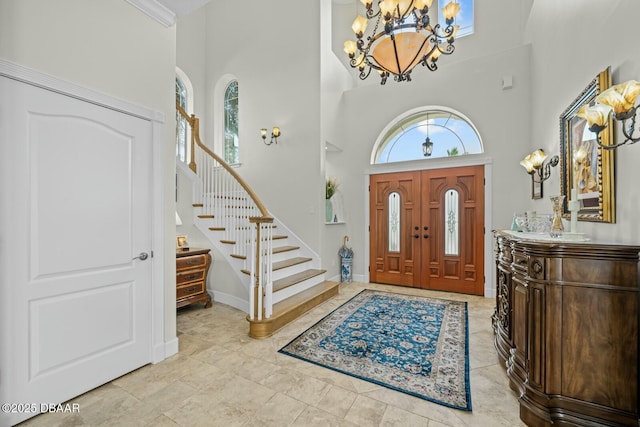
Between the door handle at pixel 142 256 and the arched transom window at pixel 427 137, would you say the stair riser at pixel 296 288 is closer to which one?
the door handle at pixel 142 256

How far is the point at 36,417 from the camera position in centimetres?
183

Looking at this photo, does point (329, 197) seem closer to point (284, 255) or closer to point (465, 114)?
point (284, 255)

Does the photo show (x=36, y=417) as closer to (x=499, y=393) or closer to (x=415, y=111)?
(x=499, y=393)

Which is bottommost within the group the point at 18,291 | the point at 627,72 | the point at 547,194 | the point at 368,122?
the point at 18,291

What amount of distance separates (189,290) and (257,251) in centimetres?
136

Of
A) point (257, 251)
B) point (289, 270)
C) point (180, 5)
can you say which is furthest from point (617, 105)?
point (289, 270)

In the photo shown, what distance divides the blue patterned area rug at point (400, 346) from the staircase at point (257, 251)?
43 centimetres

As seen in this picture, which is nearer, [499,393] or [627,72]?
[627,72]

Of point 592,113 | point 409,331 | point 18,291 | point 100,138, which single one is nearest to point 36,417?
point 18,291

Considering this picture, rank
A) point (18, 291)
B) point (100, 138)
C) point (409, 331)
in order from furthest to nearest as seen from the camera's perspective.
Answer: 1. point (409, 331)
2. point (100, 138)
3. point (18, 291)

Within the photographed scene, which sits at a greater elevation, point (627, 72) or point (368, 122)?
point (368, 122)

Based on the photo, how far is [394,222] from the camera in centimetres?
527

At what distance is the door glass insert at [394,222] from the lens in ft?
17.2

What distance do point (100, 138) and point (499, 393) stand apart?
3580 millimetres
